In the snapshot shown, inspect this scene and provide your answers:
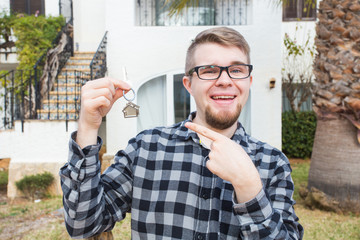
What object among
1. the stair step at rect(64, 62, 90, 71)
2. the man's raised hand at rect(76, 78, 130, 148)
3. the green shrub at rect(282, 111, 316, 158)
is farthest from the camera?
the green shrub at rect(282, 111, 316, 158)

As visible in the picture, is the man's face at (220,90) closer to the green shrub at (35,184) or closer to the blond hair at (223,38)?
the blond hair at (223,38)

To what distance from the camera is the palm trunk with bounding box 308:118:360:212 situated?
16.6ft

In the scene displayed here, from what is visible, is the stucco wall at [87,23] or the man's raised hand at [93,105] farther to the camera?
the stucco wall at [87,23]

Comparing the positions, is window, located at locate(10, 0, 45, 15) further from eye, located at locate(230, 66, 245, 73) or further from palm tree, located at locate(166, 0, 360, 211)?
eye, located at locate(230, 66, 245, 73)

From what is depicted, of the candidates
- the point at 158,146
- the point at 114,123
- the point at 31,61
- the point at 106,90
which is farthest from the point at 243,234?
the point at 31,61

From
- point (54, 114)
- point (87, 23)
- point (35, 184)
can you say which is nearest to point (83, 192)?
point (35, 184)

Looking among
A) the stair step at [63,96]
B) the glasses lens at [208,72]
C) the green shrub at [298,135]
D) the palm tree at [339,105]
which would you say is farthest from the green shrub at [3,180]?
the green shrub at [298,135]

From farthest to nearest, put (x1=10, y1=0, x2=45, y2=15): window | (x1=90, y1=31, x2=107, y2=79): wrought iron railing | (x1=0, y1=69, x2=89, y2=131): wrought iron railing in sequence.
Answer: (x1=10, y1=0, x2=45, y2=15): window
(x1=90, y1=31, x2=107, y2=79): wrought iron railing
(x1=0, y1=69, x2=89, y2=131): wrought iron railing

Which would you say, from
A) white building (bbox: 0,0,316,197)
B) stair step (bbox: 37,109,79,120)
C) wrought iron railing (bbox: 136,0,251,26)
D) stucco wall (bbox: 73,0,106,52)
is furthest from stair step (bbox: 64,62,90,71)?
stair step (bbox: 37,109,79,120)

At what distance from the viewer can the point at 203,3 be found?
8.27 metres

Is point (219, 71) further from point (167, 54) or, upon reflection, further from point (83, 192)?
point (167, 54)

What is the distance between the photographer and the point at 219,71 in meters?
1.50

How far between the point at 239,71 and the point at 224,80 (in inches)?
4.2

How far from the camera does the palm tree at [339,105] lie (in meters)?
5.02
